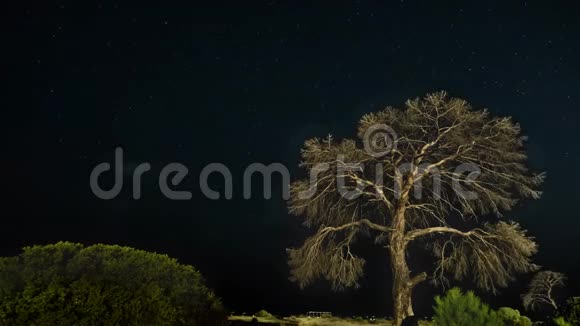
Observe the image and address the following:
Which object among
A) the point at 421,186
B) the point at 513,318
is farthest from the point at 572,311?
the point at 421,186

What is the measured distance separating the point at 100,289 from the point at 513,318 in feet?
29.3

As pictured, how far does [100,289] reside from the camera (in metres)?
9.03

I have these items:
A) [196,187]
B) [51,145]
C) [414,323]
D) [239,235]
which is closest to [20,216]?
[51,145]

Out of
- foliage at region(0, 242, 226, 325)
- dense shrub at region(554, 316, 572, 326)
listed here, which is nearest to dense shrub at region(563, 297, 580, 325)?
dense shrub at region(554, 316, 572, 326)

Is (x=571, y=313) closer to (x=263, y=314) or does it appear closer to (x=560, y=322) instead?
(x=560, y=322)

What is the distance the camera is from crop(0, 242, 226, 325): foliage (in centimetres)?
876

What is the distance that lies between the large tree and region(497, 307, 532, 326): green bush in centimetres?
66

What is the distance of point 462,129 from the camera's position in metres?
14.4

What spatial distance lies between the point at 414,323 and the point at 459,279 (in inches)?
99.1

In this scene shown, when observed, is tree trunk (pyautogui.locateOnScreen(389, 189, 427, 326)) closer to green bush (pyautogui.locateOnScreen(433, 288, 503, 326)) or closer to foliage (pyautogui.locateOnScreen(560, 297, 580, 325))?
green bush (pyautogui.locateOnScreen(433, 288, 503, 326))

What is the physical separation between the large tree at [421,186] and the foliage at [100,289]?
4.57m

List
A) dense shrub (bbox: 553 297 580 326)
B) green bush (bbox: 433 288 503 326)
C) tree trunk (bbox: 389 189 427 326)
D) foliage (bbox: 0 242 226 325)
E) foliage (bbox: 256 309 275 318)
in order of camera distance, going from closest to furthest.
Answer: dense shrub (bbox: 553 297 580 326) → green bush (bbox: 433 288 503 326) → foliage (bbox: 0 242 226 325) → tree trunk (bbox: 389 189 427 326) → foliage (bbox: 256 309 275 318)

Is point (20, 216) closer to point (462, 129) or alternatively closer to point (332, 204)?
point (332, 204)

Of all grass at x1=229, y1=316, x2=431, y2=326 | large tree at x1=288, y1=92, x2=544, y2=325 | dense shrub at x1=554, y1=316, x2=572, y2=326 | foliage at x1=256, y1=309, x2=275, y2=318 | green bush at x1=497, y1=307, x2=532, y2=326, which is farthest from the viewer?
foliage at x1=256, y1=309, x2=275, y2=318
